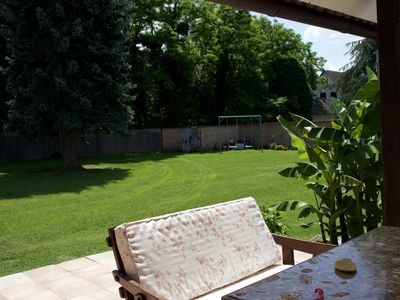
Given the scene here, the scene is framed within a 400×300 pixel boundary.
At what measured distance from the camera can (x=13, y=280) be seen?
4.43 metres

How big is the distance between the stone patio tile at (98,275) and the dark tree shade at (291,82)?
104 ft

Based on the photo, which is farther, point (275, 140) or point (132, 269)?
point (275, 140)

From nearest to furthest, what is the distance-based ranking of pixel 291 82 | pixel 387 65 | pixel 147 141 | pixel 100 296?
pixel 387 65 < pixel 100 296 < pixel 147 141 < pixel 291 82

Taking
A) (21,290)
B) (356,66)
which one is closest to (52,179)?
(21,290)

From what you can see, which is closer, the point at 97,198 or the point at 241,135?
the point at 97,198

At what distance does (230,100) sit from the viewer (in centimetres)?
3256

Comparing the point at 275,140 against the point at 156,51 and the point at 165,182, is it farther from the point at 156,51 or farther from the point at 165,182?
the point at 165,182

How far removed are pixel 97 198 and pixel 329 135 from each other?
7.22 m

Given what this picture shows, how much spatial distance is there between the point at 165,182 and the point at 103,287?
27.9 ft

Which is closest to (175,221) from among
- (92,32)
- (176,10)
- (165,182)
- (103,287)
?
(103,287)

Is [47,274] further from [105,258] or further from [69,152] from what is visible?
[69,152]

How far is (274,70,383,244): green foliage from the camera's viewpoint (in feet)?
13.7

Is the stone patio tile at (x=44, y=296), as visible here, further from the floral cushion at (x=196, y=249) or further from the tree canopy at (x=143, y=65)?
the tree canopy at (x=143, y=65)

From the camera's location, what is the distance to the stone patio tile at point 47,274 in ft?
14.5
